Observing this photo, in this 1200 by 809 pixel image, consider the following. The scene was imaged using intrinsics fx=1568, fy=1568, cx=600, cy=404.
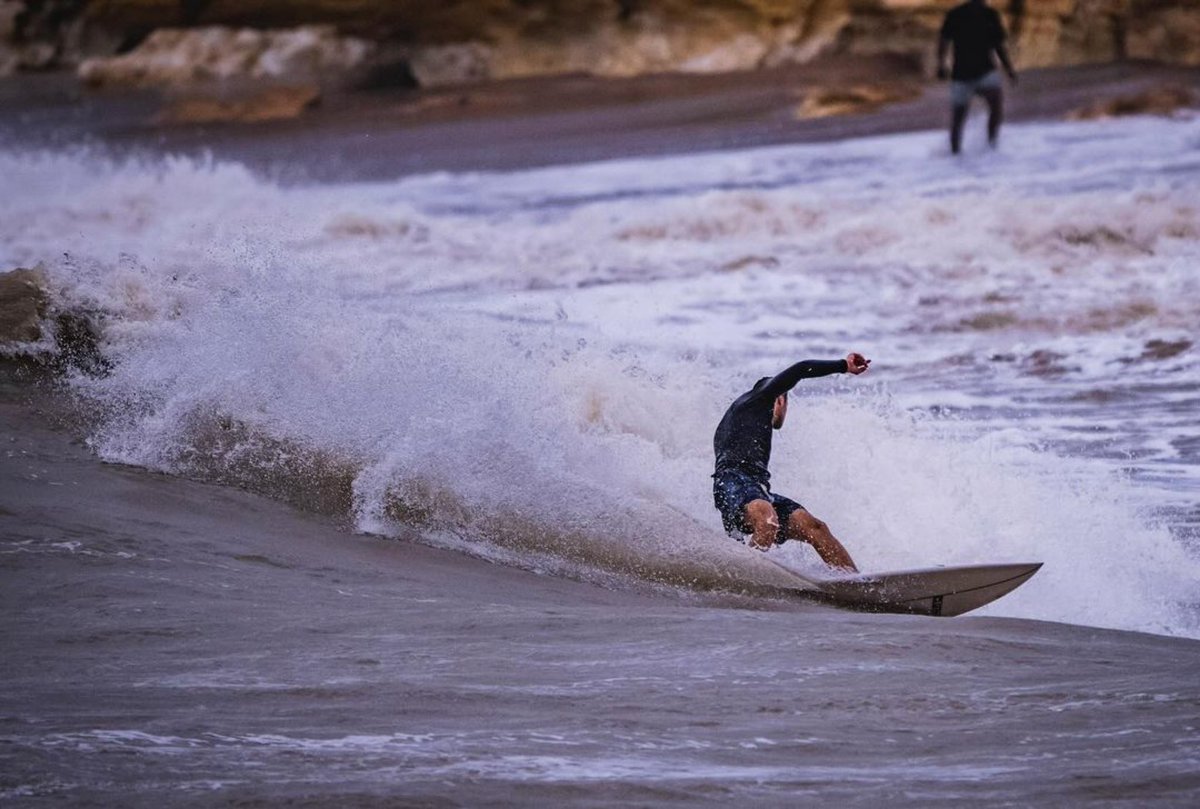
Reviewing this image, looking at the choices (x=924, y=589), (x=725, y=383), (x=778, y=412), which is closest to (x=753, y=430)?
(x=778, y=412)

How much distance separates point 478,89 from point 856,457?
1567cm

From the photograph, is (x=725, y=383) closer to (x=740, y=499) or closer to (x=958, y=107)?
(x=740, y=499)

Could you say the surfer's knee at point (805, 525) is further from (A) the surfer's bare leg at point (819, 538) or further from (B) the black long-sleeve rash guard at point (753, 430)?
(B) the black long-sleeve rash guard at point (753, 430)

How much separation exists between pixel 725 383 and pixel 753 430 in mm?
2651

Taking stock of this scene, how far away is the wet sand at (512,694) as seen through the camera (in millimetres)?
2961

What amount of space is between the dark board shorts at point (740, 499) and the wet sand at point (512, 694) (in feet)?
1.66

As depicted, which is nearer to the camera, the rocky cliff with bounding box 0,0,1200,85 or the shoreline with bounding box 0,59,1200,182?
the shoreline with bounding box 0,59,1200,182

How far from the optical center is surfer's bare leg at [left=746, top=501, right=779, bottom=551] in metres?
5.39

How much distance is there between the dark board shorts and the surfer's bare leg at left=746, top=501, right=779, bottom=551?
0.03 metres

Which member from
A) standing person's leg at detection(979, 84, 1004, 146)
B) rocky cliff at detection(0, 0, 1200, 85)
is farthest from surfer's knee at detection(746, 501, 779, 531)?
rocky cliff at detection(0, 0, 1200, 85)

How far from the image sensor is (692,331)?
11.4 metres

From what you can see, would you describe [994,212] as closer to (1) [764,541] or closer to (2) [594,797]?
(1) [764,541]

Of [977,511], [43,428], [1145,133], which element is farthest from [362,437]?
[1145,133]

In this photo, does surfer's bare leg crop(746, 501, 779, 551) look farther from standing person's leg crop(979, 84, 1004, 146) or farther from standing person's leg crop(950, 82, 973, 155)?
standing person's leg crop(979, 84, 1004, 146)
